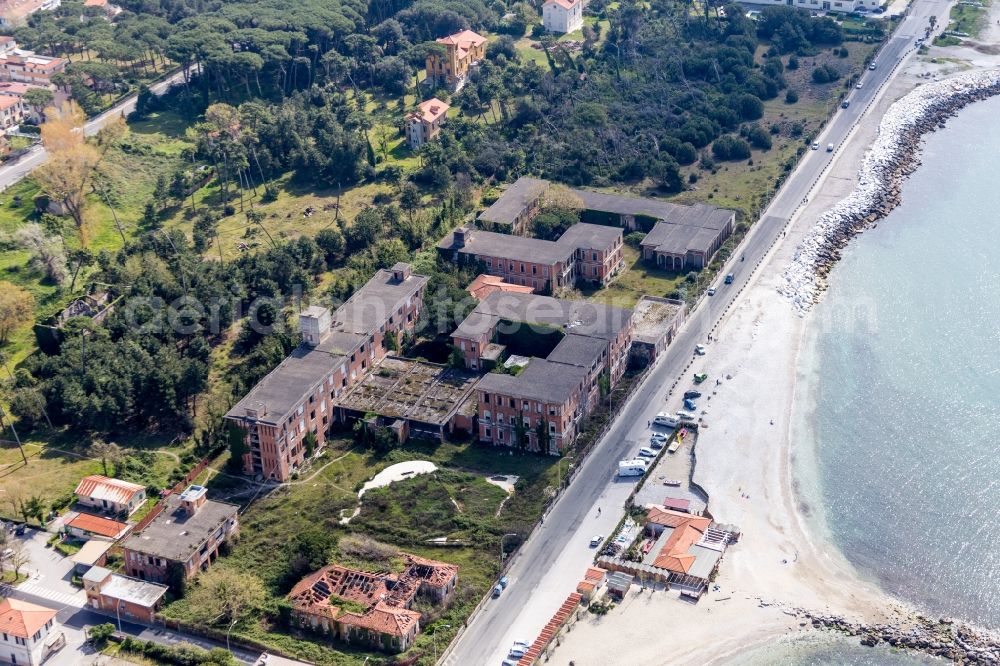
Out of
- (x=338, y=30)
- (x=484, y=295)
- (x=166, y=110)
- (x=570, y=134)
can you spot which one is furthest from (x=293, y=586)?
(x=338, y=30)

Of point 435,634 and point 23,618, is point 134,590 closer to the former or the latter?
point 23,618

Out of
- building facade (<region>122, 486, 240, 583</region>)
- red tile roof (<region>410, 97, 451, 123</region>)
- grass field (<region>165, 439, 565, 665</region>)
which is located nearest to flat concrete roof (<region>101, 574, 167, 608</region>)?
building facade (<region>122, 486, 240, 583</region>)

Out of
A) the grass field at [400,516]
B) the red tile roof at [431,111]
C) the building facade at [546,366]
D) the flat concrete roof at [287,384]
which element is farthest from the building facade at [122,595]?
the red tile roof at [431,111]

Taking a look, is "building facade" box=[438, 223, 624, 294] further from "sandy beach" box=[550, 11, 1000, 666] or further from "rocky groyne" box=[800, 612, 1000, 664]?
"rocky groyne" box=[800, 612, 1000, 664]

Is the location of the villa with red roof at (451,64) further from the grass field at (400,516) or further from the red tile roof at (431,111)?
the grass field at (400,516)

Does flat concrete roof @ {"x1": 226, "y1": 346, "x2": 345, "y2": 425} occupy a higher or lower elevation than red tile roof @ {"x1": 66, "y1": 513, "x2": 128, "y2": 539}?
higher

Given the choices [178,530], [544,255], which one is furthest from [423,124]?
[178,530]
